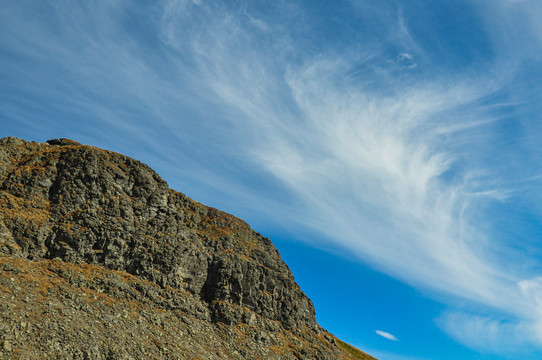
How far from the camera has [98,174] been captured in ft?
228

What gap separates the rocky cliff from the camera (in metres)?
42.5

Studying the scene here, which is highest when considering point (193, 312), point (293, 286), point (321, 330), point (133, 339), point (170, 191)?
point (170, 191)

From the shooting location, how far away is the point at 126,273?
60.5 metres

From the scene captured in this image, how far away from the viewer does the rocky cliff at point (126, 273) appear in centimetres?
4253

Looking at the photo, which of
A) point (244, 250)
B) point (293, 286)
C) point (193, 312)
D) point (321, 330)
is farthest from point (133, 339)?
point (321, 330)

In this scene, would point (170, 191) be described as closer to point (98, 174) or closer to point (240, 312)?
point (98, 174)

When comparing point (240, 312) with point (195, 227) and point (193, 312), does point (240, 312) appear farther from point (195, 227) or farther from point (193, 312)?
point (195, 227)

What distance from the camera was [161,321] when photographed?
2153 inches

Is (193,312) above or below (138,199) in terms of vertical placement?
below

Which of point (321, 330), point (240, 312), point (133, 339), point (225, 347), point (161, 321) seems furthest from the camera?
point (321, 330)

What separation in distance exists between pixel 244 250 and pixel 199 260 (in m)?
14.2

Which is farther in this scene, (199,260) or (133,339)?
(199,260)

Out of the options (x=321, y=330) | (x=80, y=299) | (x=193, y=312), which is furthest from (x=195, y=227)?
(x=321, y=330)

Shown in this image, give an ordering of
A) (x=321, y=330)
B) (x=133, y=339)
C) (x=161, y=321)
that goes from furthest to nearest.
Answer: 1. (x=321, y=330)
2. (x=161, y=321)
3. (x=133, y=339)
